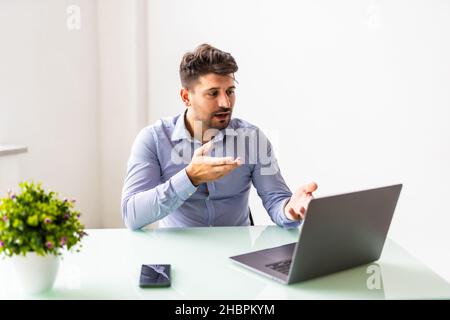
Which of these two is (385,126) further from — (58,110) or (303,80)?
(58,110)

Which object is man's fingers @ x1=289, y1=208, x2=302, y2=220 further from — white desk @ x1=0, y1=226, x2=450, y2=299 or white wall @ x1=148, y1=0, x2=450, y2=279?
white wall @ x1=148, y1=0, x2=450, y2=279

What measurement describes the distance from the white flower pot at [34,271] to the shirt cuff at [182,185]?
0.59 metres

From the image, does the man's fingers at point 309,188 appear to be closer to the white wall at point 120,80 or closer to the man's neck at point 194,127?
the man's neck at point 194,127

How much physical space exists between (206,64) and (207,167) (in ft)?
1.99

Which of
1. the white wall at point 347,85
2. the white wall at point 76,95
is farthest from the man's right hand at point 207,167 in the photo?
the white wall at point 347,85

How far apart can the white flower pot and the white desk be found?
27mm

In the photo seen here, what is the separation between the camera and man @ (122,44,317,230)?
1.91 m

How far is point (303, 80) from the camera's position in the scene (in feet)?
11.2

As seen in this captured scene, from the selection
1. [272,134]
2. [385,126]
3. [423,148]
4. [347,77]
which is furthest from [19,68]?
[423,148]

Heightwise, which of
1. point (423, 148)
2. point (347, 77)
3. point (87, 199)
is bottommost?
point (87, 199)

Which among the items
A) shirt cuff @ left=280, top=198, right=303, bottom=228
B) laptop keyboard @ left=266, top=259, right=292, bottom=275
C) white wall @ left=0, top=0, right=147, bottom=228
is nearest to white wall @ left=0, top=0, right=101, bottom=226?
white wall @ left=0, top=0, right=147, bottom=228

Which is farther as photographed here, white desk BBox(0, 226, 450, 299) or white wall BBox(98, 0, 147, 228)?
white wall BBox(98, 0, 147, 228)

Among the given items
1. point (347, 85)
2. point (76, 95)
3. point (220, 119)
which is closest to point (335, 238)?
point (220, 119)

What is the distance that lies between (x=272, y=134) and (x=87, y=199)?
142 cm
